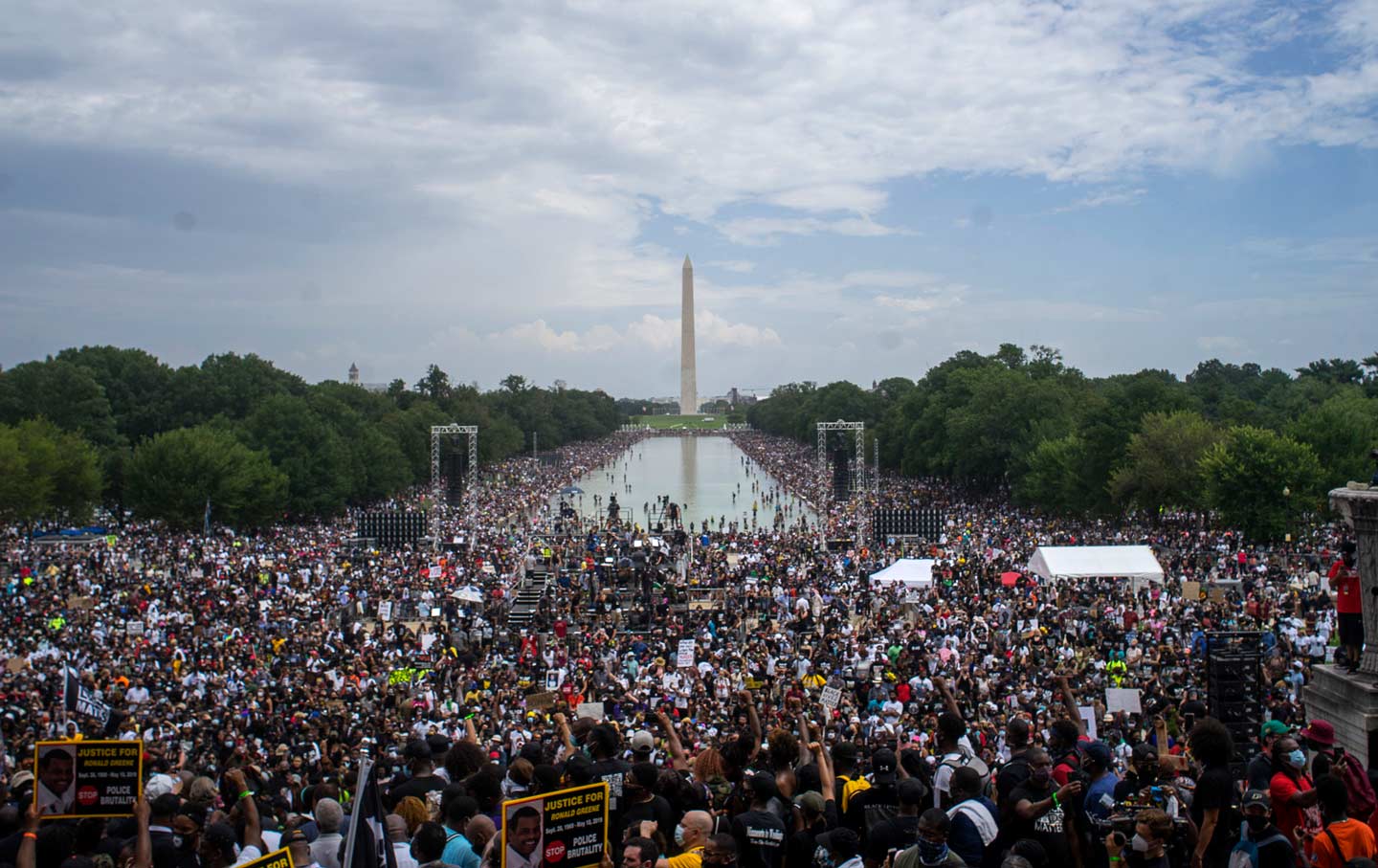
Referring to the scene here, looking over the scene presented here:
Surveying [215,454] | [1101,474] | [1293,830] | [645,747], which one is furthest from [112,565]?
[1101,474]

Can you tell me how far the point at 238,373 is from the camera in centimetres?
8575

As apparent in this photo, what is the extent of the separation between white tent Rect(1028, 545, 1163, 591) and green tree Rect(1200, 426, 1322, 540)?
12.9 m

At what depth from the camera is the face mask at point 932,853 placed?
17.8 ft

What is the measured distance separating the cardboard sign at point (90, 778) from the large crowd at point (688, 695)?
0.11 meters

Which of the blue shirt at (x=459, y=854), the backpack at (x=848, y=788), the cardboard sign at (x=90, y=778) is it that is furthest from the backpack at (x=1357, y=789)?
the cardboard sign at (x=90, y=778)

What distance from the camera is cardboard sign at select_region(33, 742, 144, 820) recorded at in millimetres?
6809

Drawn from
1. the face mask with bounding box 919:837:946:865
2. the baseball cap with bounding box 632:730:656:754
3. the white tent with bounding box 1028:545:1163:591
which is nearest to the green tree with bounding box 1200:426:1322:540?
the white tent with bounding box 1028:545:1163:591

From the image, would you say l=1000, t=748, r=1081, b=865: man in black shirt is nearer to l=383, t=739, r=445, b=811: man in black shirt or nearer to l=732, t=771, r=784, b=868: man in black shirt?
l=732, t=771, r=784, b=868: man in black shirt

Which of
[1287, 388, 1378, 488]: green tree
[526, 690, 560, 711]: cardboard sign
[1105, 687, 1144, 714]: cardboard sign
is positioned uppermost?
[1287, 388, 1378, 488]: green tree

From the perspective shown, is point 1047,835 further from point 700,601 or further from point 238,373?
point 238,373

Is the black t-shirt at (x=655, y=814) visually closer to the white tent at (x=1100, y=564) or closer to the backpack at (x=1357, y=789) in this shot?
the backpack at (x=1357, y=789)

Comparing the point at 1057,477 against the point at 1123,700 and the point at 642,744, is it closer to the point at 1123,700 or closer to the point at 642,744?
the point at 1123,700

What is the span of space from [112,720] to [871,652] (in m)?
12.7

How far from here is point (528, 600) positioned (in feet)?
103
